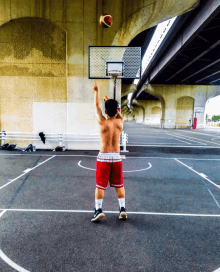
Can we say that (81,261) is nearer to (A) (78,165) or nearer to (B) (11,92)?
(A) (78,165)

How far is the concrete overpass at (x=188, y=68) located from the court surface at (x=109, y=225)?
38.3 ft

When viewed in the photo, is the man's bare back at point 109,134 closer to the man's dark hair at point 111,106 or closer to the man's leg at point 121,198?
the man's dark hair at point 111,106

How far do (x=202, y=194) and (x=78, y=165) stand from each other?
450 cm

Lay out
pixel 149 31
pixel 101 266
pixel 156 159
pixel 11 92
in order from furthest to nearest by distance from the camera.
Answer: pixel 149 31, pixel 11 92, pixel 156 159, pixel 101 266

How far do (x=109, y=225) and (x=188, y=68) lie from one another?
27.0 m

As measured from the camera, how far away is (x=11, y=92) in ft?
33.0

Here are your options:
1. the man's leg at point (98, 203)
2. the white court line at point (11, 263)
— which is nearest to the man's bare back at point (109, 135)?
the man's leg at point (98, 203)

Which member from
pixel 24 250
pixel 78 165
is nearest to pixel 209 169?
pixel 78 165

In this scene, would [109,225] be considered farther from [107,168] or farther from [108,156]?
[108,156]

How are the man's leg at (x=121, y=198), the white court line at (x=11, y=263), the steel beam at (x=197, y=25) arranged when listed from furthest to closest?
1. the steel beam at (x=197, y=25)
2. the man's leg at (x=121, y=198)
3. the white court line at (x=11, y=263)

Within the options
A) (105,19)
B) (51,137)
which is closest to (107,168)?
(105,19)

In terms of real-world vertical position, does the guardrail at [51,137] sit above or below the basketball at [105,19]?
below

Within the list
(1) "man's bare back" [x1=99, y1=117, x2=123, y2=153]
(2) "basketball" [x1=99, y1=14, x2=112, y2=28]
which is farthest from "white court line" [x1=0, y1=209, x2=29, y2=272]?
(2) "basketball" [x1=99, y1=14, x2=112, y2=28]

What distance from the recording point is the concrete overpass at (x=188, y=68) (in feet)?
43.2
